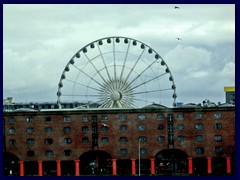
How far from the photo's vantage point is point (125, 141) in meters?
55.5

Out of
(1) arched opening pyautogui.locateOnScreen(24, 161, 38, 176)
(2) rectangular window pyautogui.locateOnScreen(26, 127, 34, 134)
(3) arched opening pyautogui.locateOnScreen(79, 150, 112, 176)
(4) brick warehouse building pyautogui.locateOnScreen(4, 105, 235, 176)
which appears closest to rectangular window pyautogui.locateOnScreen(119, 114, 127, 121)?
(4) brick warehouse building pyautogui.locateOnScreen(4, 105, 235, 176)

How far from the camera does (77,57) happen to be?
57.2 metres

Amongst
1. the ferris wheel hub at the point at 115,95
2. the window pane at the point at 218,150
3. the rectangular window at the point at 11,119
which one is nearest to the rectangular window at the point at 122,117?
the ferris wheel hub at the point at 115,95

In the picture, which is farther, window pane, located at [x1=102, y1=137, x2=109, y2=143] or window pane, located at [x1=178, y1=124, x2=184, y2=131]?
window pane, located at [x1=102, y1=137, x2=109, y2=143]

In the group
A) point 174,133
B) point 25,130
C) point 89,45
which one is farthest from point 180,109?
point 25,130

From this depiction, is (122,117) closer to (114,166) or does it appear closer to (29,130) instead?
(114,166)

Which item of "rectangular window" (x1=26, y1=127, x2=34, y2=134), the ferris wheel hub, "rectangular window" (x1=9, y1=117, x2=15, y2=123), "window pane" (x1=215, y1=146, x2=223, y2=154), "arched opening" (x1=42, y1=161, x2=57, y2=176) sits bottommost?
"arched opening" (x1=42, y1=161, x2=57, y2=176)

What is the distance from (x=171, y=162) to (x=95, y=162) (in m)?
6.51

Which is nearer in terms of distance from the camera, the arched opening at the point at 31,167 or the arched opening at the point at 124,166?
the arched opening at the point at 124,166

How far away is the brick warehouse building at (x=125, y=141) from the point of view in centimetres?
5534

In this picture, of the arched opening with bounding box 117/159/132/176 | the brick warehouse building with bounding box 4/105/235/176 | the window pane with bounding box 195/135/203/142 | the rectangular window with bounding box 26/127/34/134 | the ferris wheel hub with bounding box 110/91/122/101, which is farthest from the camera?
the rectangular window with bounding box 26/127/34/134

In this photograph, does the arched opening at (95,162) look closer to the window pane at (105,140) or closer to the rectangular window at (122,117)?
the window pane at (105,140)

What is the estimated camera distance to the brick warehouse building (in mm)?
55344

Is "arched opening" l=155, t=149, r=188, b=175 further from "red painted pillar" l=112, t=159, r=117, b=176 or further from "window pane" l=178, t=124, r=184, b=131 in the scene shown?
"red painted pillar" l=112, t=159, r=117, b=176
